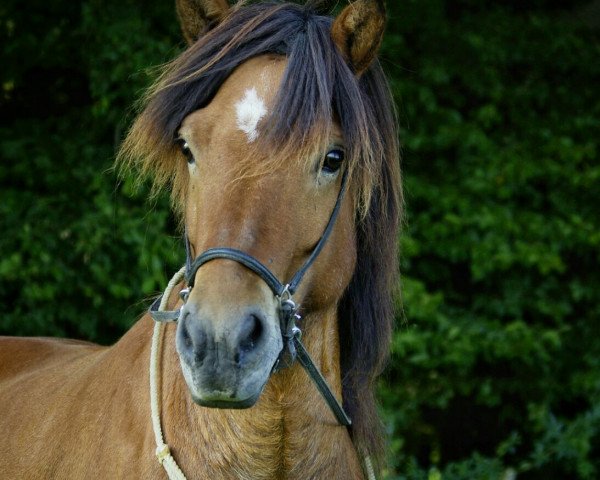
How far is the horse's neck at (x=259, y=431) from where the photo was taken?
2.05 meters

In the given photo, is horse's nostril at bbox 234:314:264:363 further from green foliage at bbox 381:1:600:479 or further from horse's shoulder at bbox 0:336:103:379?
green foliage at bbox 381:1:600:479

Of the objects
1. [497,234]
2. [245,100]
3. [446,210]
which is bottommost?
[497,234]

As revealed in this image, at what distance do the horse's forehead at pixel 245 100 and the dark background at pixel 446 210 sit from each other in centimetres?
258

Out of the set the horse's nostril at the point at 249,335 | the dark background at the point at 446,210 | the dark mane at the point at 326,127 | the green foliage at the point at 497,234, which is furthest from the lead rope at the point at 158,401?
the green foliage at the point at 497,234

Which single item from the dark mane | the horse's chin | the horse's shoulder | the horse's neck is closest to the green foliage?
Result: the horse's shoulder

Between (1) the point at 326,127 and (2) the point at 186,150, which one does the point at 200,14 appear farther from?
(1) the point at 326,127

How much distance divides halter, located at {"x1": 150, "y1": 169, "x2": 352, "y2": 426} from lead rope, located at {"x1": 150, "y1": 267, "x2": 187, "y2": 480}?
135 mm

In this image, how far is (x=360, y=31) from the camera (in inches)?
89.3

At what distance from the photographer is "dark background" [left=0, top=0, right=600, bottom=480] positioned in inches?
190

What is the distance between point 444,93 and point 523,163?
0.68m

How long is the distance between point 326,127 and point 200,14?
1.91 feet

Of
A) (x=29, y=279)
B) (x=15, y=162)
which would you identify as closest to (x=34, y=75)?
(x=15, y=162)

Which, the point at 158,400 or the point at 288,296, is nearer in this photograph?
the point at 288,296

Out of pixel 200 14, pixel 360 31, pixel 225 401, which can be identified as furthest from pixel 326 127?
pixel 225 401
